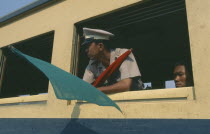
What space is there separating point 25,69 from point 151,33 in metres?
5.39

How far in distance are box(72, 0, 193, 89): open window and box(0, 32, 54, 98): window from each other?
1185 mm

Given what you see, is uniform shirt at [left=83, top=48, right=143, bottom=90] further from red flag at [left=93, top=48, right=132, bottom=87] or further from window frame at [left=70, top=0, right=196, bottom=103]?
window frame at [left=70, top=0, right=196, bottom=103]

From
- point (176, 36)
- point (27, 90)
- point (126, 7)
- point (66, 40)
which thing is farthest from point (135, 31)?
point (27, 90)

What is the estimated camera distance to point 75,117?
3.44 metres

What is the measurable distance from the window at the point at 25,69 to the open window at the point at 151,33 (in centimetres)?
118

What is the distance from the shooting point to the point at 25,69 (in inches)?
316

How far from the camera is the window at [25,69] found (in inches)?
207

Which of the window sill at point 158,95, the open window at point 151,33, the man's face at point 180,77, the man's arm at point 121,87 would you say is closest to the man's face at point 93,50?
the open window at point 151,33

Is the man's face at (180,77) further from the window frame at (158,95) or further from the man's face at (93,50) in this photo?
the man's face at (93,50)

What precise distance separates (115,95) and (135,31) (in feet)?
7.18

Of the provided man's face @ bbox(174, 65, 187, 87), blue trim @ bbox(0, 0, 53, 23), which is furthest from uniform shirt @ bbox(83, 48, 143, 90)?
blue trim @ bbox(0, 0, 53, 23)

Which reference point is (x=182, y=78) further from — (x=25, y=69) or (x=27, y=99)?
(x=25, y=69)

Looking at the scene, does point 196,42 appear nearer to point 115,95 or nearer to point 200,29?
point 200,29

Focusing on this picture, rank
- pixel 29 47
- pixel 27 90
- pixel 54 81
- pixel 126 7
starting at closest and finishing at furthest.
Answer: pixel 54 81
pixel 126 7
pixel 29 47
pixel 27 90
